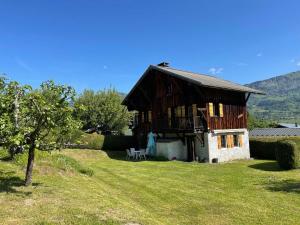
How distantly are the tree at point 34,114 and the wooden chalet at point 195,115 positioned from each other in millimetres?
15092

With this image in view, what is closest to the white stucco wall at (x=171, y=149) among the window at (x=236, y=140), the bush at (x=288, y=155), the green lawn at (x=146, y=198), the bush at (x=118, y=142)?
the window at (x=236, y=140)

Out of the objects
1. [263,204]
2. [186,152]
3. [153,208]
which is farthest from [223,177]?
[186,152]

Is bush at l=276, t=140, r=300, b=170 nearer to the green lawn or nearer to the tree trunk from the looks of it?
the green lawn

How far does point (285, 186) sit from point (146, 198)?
303 inches

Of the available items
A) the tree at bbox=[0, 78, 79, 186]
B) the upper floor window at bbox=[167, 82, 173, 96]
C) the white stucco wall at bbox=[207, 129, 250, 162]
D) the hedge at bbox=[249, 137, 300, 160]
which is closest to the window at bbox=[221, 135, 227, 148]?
the white stucco wall at bbox=[207, 129, 250, 162]

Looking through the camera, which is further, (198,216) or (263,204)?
(263,204)

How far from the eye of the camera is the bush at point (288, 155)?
69.8ft

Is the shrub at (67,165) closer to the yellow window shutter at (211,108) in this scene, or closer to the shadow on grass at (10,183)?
the shadow on grass at (10,183)

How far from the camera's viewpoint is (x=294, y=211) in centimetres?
1183

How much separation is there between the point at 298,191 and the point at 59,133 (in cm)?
1128

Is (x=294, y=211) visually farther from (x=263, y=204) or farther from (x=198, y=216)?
(x=198, y=216)

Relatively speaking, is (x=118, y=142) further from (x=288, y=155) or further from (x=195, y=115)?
(x=288, y=155)

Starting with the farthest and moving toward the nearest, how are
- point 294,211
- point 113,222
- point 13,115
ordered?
point 294,211
point 13,115
point 113,222

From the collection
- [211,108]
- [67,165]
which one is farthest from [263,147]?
[67,165]
